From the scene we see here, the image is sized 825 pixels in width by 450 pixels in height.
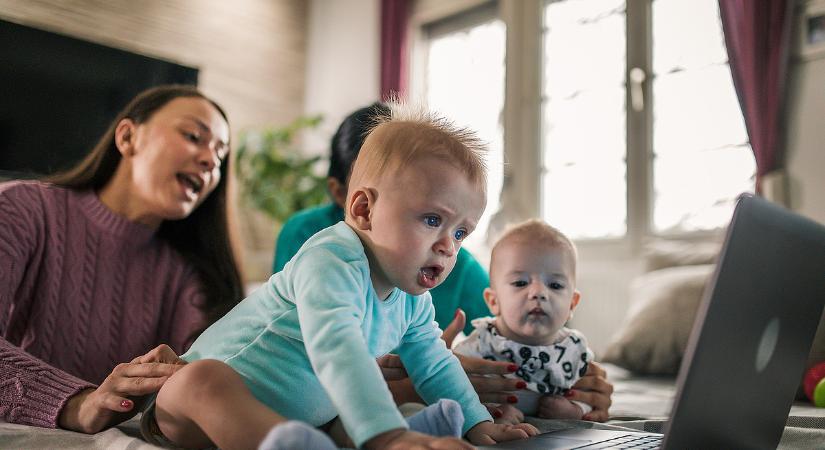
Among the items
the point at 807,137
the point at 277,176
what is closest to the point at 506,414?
the point at 807,137

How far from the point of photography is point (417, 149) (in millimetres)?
974

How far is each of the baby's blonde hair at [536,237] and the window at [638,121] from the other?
81.2 inches

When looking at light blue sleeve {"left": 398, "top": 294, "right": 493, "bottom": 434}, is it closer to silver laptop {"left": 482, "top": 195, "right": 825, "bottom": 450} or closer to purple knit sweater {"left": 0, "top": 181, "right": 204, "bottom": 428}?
silver laptop {"left": 482, "top": 195, "right": 825, "bottom": 450}

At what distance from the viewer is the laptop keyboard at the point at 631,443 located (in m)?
0.95

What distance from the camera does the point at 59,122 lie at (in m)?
3.56

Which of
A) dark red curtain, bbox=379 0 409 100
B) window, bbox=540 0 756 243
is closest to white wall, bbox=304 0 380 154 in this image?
dark red curtain, bbox=379 0 409 100

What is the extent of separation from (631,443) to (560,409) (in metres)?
0.36

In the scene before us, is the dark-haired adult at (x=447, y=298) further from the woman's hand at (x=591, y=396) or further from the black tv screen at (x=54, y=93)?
the black tv screen at (x=54, y=93)

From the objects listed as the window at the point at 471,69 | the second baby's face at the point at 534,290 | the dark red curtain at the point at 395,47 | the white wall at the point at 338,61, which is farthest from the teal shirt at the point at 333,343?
the white wall at the point at 338,61

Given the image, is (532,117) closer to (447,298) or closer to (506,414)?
(447,298)

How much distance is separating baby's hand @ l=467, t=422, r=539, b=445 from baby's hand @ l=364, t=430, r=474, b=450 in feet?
0.96

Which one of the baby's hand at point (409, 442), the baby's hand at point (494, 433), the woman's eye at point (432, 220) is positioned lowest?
the baby's hand at point (494, 433)

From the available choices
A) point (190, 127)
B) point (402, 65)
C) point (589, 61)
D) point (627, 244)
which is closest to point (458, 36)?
point (402, 65)

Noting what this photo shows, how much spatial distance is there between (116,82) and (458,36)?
2157 mm
